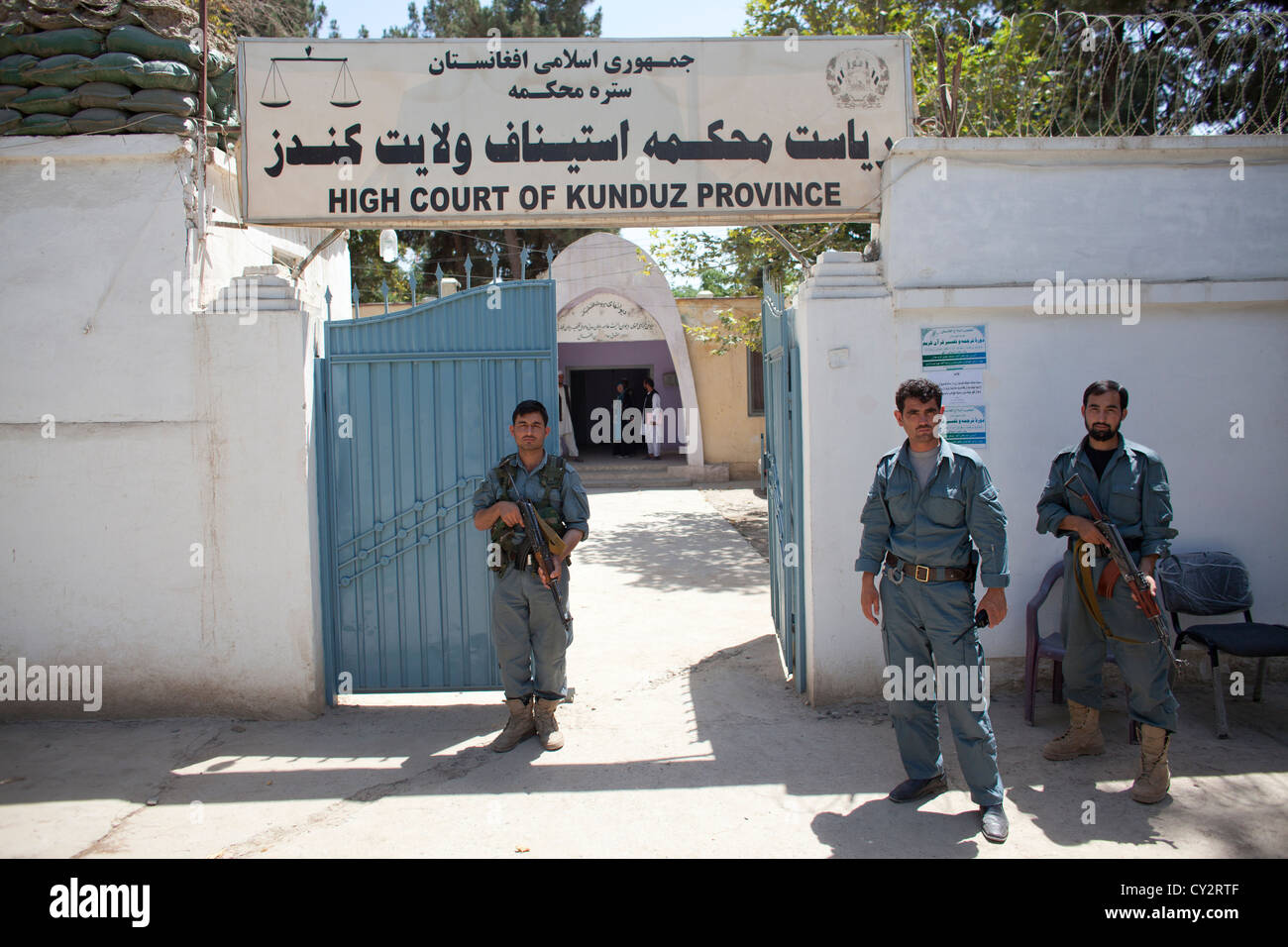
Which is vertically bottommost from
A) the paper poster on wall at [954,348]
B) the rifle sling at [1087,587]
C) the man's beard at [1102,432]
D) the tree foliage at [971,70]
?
the rifle sling at [1087,587]

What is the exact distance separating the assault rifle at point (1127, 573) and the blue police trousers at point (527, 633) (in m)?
2.41

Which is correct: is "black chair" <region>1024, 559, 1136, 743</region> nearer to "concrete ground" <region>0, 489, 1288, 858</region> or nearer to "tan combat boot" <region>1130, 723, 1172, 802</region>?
"concrete ground" <region>0, 489, 1288, 858</region>

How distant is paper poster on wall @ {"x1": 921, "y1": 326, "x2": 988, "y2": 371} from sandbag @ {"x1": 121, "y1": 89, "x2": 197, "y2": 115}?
4.26 m

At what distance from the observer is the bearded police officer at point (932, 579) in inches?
135

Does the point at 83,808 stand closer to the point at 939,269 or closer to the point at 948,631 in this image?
the point at 948,631

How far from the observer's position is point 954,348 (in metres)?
4.80

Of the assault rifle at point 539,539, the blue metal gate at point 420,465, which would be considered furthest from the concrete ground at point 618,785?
the assault rifle at point 539,539

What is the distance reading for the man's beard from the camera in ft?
12.4

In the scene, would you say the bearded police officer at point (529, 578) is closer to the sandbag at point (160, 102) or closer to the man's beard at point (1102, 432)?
the man's beard at point (1102, 432)

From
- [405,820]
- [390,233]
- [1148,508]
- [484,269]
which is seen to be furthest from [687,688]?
[484,269]

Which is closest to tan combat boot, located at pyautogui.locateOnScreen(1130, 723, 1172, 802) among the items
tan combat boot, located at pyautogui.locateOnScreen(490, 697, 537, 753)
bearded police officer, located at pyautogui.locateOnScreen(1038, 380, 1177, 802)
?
bearded police officer, located at pyautogui.locateOnScreen(1038, 380, 1177, 802)

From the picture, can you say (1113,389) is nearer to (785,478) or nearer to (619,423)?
(785,478)

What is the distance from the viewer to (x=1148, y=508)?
3.72m

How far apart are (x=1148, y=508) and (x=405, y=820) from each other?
333cm
